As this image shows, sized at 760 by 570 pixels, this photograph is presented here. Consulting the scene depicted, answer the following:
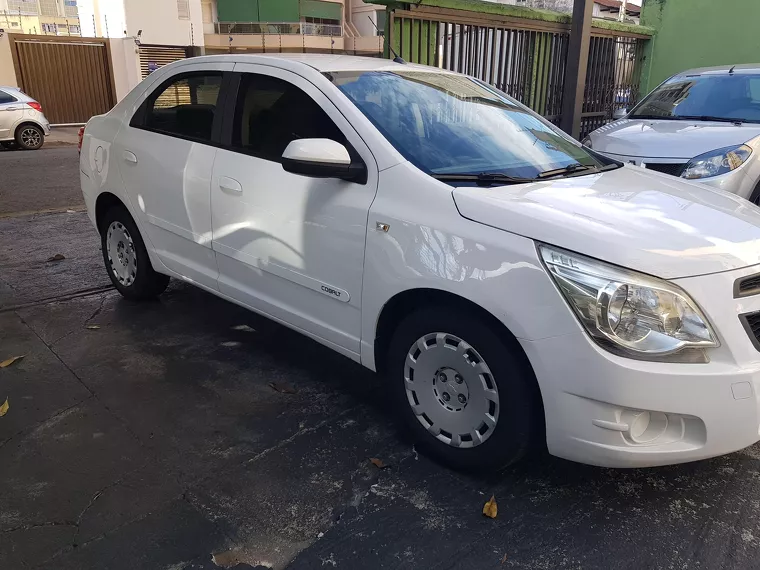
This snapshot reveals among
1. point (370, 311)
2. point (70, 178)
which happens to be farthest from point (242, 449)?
point (70, 178)

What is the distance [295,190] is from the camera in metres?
3.32

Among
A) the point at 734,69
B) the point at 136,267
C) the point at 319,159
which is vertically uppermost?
the point at 734,69

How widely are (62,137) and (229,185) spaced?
59.8 ft

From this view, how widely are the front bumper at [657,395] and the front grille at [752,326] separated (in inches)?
0.9

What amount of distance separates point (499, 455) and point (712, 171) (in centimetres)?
402

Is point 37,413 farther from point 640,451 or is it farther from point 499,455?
point 640,451

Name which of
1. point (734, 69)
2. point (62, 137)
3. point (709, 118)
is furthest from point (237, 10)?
point (709, 118)

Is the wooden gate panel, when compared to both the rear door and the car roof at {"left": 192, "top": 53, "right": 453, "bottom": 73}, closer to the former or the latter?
the rear door

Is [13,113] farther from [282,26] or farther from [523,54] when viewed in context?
[282,26]

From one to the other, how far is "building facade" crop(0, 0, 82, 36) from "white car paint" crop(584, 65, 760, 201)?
22580mm

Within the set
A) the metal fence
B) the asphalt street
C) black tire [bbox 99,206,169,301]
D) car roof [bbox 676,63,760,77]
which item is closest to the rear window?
the metal fence

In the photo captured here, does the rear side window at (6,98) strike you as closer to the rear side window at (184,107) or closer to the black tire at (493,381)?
the rear side window at (184,107)

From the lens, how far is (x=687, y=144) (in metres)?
5.71

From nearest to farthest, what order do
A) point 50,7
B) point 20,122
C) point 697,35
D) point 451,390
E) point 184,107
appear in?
1. point 451,390
2. point 184,107
3. point 697,35
4. point 20,122
5. point 50,7
